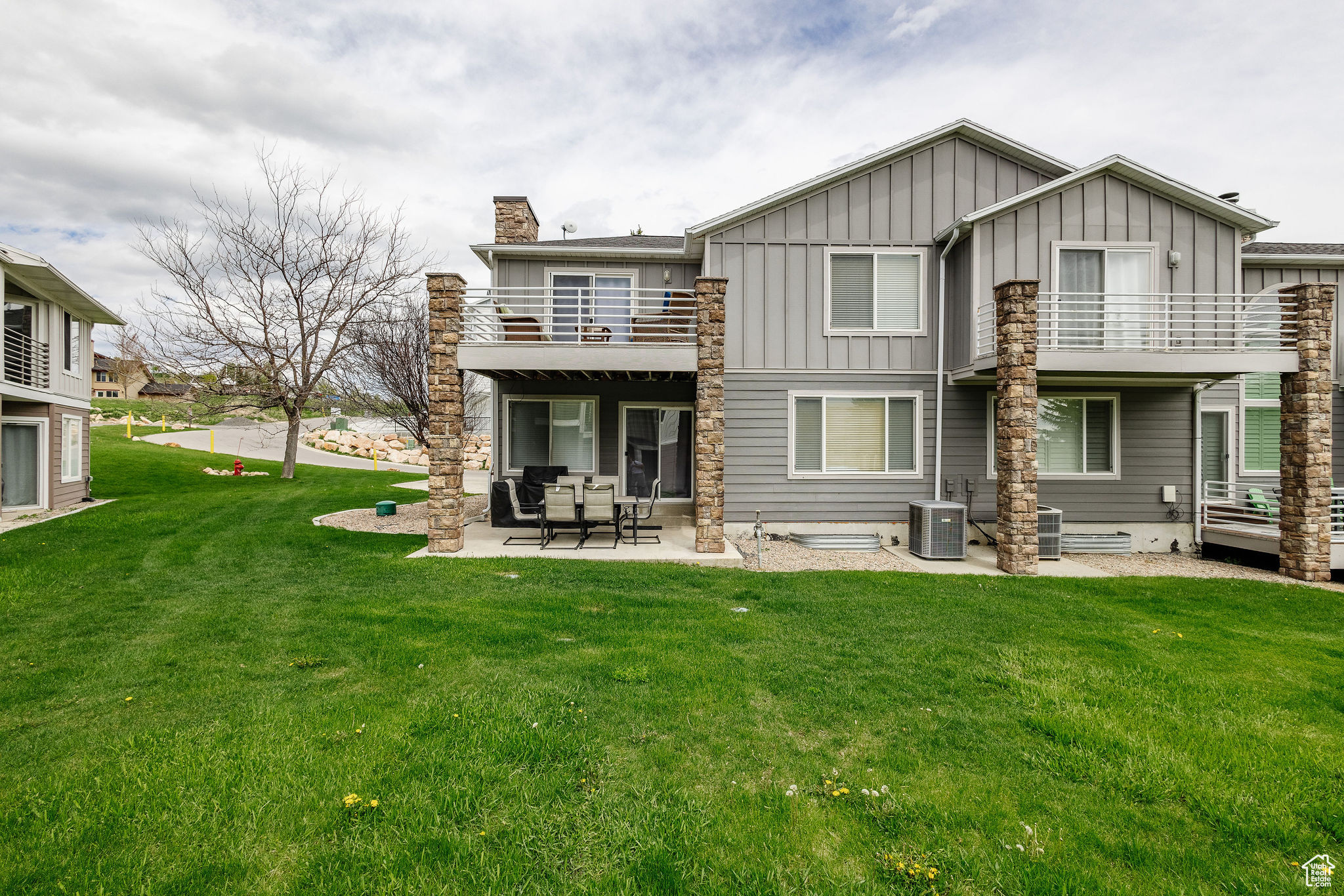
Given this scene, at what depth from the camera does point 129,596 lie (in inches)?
254

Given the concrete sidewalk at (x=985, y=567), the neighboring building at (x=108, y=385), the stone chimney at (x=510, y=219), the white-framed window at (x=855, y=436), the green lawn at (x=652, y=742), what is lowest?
the green lawn at (x=652, y=742)

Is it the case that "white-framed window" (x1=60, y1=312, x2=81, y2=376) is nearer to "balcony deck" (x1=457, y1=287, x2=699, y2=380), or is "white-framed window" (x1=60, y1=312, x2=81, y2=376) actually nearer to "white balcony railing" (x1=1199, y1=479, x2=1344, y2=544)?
"balcony deck" (x1=457, y1=287, x2=699, y2=380)

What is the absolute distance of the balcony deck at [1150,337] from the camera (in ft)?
28.9

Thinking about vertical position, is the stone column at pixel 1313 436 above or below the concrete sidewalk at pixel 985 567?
above

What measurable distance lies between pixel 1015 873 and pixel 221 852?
3.38m

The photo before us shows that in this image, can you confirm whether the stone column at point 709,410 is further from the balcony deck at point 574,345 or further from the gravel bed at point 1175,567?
the gravel bed at point 1175,567

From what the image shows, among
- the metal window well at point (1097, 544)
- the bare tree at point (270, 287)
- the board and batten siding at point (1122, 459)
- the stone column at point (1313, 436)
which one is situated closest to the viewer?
the stone column at point (1313, 436)

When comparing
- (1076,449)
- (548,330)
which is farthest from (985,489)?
(548,330)

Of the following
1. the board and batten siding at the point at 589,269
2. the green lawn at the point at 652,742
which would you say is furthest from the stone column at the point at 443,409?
the board and batten siding at the point at 589,269

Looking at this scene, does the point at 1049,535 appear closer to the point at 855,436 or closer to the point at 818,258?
the point at 855,436

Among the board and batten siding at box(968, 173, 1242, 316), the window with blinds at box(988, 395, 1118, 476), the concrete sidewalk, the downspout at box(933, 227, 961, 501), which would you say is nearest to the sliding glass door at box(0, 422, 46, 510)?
the concrete sidewalk

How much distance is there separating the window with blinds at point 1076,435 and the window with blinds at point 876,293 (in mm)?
2419

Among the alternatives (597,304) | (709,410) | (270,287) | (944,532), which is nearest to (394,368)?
(270,287)

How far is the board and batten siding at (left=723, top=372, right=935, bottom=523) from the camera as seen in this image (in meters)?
10.8
